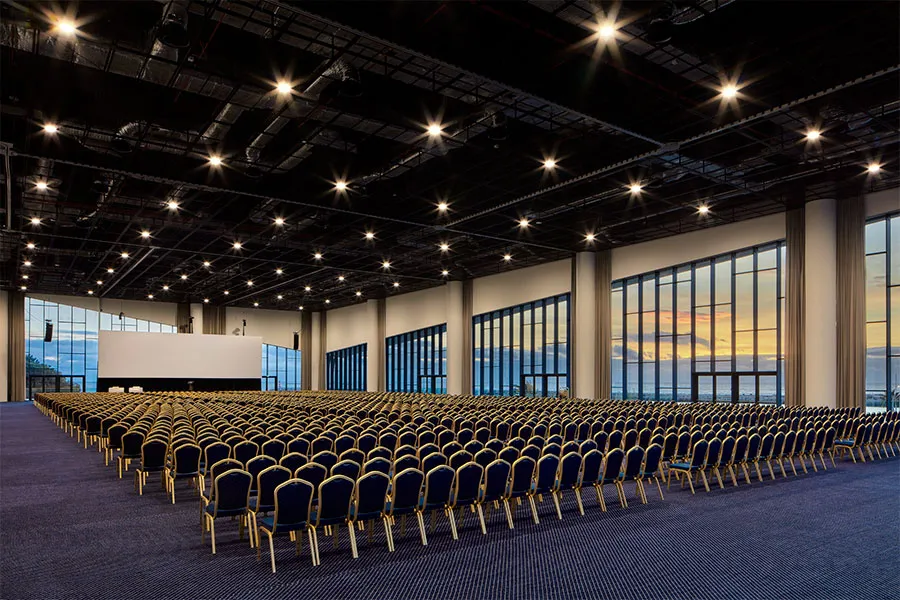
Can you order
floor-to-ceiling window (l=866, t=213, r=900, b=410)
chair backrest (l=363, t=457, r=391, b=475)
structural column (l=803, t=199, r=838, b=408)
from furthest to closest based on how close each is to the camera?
structural column (l=803, t=199, r=838, b=408) < floor-to-ceiling window (l=866, t=213, r=900, b=410) < chair backrest (l=363, t=457, r=391, b=475)

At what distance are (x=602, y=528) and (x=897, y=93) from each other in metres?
10.2

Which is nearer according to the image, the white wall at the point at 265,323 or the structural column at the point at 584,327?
the structural column at the point at 584,327

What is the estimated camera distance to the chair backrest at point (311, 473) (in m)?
6.32

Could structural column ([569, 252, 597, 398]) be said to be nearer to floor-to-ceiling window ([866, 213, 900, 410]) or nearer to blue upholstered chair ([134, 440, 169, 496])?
floor-to-ceiling window ([866, 213, 900, 410])

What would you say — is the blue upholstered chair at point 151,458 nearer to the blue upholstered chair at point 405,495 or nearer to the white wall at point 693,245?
the blue upholstered chair at point 405,495

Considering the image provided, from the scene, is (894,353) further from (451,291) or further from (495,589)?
(451,291)

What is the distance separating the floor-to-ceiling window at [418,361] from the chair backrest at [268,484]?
30.2m

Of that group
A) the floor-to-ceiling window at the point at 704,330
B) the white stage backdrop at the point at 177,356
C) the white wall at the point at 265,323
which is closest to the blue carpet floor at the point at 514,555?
the floor-to-ceiling window at the point at 704,330

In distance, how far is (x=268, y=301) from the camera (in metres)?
44.2

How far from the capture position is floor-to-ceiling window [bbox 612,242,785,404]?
839 inches

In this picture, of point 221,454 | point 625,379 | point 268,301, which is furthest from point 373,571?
point 268,301


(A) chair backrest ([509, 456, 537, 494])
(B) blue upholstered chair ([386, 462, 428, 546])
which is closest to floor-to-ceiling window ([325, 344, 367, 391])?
(A) chair backrest ([509, 456, 537, 494])

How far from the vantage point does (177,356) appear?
121ft

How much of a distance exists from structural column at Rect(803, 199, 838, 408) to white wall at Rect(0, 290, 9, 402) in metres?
41.4
